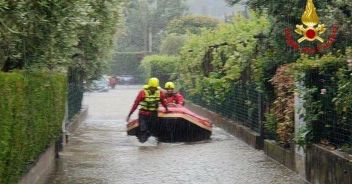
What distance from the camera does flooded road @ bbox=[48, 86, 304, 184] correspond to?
1074cm

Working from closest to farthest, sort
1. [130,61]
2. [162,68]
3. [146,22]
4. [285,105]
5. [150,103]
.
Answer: [285,105], [150,103], [162,68], [130,61], [146,22]

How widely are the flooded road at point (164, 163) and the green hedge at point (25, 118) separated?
940 millimetres

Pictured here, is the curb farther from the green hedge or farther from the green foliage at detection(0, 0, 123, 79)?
the green foliage at detection(0, 0, 123, 79)

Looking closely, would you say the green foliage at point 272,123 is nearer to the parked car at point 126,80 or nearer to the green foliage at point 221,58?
the green foliage at point 221,58

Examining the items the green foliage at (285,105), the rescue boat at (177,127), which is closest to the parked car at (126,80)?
the rescue boat at (177,127)

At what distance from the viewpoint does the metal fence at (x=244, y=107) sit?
15.9 m

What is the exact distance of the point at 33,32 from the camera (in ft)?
31.9

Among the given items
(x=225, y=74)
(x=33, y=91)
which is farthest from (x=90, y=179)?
(x=225, y=74)

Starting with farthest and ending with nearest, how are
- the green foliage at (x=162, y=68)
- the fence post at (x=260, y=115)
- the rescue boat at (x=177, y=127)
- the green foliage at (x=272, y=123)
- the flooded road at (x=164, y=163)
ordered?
→ the green foliage at (x=162, y=68)
the rescue boat at (x=177, y=127)
the fence post at (x=260, y=115)
the green foliage at (x=272, y=123)
the flooded road at (x=164, y=163)

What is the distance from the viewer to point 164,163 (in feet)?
41.4

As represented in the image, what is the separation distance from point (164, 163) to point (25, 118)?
462 centimetres

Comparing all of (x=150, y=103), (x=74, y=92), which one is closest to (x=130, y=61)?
(x=74, y=92)

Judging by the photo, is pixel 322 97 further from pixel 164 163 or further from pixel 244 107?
pixel 244 107

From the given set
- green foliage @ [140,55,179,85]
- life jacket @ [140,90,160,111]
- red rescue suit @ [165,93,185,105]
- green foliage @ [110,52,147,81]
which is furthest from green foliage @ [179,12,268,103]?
green foliage @ [110,52,147,81]
